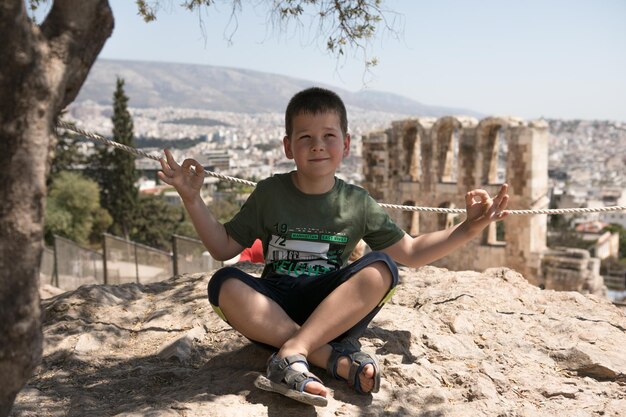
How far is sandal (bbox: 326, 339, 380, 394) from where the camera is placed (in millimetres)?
3043

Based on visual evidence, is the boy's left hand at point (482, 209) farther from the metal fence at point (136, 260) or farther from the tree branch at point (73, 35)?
the metal fence at point (136, 260)

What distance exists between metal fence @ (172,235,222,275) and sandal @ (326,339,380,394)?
710 centimetres

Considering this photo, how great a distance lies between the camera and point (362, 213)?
11.4ft

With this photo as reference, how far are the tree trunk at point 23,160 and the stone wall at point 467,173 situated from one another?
16.7 metres

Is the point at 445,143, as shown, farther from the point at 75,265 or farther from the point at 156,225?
the point at 156,225

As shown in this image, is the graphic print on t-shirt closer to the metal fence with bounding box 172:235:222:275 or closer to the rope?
the rope

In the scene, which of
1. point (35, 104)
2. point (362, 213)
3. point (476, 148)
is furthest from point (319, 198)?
point (476, 148)

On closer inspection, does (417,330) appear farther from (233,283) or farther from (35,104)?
(35,104)

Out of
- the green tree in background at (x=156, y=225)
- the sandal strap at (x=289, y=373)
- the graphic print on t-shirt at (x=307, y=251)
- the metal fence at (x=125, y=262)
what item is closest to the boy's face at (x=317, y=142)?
the graphic print on t-shirt at (x=307, y=251)

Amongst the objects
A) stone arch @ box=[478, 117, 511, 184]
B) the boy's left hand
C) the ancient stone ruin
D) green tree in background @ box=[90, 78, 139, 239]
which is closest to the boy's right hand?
the boy's left hand

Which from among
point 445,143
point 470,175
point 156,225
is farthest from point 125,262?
point 156,225

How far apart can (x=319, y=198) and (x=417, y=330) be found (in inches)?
49.5

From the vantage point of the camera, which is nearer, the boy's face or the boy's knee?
the boy's knee

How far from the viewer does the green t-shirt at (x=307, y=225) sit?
11.1ft
